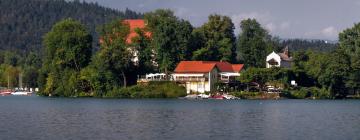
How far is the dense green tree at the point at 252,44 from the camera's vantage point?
385ft

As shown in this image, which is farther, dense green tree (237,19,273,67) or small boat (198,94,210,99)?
dense green tree (237,19,273,67)

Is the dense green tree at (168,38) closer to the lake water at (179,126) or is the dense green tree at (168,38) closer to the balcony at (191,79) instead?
the balcony at (191,79)

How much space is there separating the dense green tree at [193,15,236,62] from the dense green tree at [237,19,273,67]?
6.49ft

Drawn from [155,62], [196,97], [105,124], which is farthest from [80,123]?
[155,62]

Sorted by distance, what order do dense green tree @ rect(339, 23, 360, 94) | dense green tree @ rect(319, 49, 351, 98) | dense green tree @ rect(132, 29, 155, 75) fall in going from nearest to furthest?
1. dense green tree @ rect(319, 49, 351, 98)
2. dense green tree @ rect(339, 23, 360, 94)
3. dense green tree @ rect(132, 29, 155, 75)

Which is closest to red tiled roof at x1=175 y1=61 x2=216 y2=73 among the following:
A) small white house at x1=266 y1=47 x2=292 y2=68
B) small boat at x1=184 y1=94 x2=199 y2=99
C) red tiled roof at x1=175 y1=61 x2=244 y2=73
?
red tiled roof at x1=175 y1=61 x2=244 y2=73

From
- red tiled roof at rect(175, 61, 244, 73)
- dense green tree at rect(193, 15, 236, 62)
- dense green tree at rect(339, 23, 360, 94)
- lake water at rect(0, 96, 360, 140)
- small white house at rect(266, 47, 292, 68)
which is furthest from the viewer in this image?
small white house at rect(266, 47, 292, 68)

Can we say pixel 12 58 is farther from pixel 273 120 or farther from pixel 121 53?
pixel 273 120

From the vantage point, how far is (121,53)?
102125 mm

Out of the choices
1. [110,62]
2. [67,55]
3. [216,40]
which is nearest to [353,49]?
[216,40]

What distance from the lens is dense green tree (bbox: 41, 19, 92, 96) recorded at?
347ft

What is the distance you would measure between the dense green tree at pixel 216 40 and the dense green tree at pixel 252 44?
198 centimetres

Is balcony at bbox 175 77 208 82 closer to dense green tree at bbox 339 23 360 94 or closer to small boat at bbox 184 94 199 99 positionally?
small boat at bbox 184 94 199 99

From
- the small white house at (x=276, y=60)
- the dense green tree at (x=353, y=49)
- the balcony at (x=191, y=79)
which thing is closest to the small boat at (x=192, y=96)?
the balcony at (x=191, y=79)
